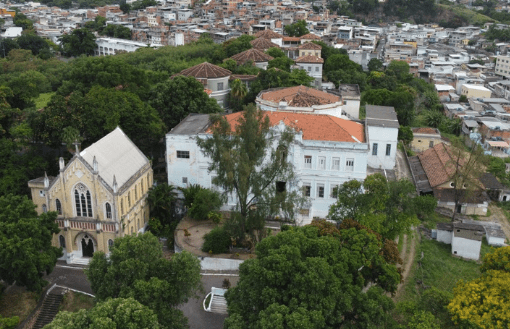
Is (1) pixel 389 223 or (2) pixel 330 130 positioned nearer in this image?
(1) pixel 389 223

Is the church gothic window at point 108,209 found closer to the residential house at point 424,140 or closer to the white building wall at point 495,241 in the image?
the white building wall at point 495,241

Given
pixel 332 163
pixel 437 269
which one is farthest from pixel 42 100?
pixel 437 269

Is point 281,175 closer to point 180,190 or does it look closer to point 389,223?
point 389,223

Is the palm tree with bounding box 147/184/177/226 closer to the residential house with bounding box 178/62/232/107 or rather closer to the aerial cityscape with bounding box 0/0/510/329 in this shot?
the aerial cityscape with bounding box 0/0/510/329

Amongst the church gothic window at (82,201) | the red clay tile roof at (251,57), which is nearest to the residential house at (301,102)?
the church gothic window at (82,201)

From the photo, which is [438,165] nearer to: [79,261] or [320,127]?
[320,127]

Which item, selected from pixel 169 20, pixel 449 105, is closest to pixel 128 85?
pixel 449 105

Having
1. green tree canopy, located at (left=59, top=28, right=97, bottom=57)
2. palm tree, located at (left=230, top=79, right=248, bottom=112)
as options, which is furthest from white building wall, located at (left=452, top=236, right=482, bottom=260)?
green tree canopy, located at (left=59, top=28, right=97, bottom=57)
